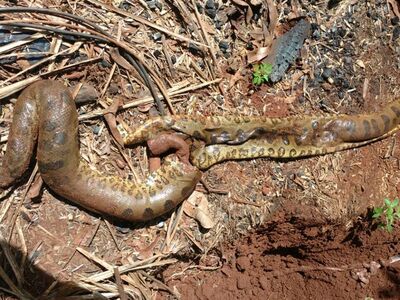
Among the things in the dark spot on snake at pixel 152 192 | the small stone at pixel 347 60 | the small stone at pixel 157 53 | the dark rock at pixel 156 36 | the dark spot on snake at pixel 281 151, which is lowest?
the dark spot on snake at pixel 281 151

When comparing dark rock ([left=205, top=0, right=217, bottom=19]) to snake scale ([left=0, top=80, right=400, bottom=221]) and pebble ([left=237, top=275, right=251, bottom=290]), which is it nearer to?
snake scale ([left=0, top=80, right=400, bottom=221])

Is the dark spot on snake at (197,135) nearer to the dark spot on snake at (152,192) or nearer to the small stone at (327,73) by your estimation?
the dark spot on snake at (152,192)

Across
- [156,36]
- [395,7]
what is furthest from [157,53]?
[395,7]

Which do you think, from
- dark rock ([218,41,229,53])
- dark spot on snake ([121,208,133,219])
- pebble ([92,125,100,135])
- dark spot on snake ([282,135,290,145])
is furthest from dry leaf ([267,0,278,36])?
dark spot on snake ([121,208,133,219])

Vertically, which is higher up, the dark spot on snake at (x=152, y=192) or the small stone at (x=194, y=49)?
the small stone at (x=194, y=49)

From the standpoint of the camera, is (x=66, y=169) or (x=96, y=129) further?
(x=96, y=129)

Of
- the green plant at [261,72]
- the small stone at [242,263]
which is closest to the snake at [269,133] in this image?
the green plant at [261,72]

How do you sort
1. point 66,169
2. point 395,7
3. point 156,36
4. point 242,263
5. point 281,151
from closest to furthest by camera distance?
point 66,169 → point 156,36 → point 281,151 → point 242,263 → point 395,7

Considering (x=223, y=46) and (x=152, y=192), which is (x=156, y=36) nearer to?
(x=223, y=46)
